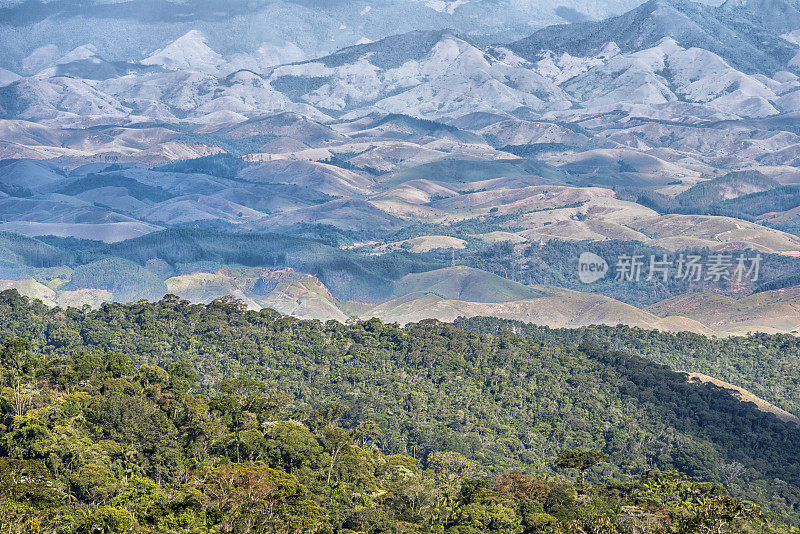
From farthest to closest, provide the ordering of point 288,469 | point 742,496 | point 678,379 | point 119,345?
1. point 678,379
2. point 119,345
3. point 742,496
4. point 288,469

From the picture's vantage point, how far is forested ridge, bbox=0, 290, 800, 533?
6662 centimetres

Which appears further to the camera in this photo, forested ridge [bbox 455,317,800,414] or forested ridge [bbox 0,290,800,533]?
forested ridge [bbox 455,317,800,414]

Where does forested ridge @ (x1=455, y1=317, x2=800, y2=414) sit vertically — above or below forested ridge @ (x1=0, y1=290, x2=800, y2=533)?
below

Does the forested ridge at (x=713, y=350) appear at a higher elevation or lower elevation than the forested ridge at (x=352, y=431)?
lower

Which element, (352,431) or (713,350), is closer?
(352,431)

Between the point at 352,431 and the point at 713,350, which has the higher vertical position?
Result: the point at 352,431

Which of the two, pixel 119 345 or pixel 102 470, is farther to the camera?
pixel 119 345

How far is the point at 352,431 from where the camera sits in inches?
3999

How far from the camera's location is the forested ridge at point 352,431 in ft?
219

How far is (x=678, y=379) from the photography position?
145750 millimetres

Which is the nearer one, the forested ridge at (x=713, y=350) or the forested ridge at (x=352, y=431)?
the forested ridge at (x=352, y=431)

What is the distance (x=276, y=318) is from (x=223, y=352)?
1827 cm

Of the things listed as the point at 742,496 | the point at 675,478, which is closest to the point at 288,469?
the point at 675,478

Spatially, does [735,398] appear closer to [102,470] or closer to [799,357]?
[799,357]
